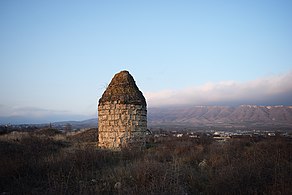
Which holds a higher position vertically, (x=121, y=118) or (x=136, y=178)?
(x=121, y=118)

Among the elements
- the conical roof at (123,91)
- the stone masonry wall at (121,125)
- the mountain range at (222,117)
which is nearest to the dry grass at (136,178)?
the stone masonry wall at (121,125)

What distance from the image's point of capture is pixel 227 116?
5640 inches

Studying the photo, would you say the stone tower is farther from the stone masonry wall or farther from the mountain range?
the mountain range

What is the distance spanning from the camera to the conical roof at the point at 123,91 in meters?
15.0

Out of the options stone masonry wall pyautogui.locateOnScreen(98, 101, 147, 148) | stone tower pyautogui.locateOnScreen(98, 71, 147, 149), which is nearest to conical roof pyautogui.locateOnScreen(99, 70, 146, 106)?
stone tower pyautogui.locateOnScreen(98, 71, 147, 149)

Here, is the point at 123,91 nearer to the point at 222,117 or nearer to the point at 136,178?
the point at 136,178

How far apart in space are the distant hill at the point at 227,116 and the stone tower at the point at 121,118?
A: 305 ft

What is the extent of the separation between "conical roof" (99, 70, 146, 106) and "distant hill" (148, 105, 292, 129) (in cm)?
9218

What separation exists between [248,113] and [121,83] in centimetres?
13507

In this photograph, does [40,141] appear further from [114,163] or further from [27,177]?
[27,177]

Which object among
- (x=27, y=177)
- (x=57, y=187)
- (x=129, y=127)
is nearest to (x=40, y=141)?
(x=129, y=127)

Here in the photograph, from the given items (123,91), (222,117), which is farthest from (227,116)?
(123,91)

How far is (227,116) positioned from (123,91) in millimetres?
136510

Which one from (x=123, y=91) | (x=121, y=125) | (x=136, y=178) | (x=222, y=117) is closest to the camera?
(x=136, y=178)
